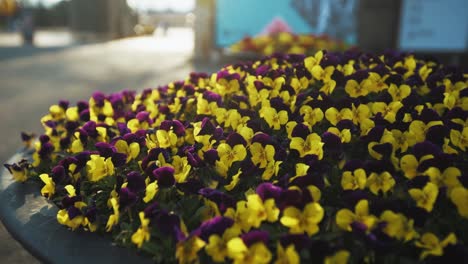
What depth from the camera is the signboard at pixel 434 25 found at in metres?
10.5

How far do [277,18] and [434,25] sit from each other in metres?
3.61

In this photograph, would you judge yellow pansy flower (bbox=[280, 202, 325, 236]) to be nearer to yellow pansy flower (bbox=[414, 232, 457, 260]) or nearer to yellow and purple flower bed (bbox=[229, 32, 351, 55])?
yellow pansy flower (bbox=[414, 232, 457, 260])

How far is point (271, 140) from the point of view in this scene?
2.39m

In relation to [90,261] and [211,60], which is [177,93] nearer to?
[90,261]

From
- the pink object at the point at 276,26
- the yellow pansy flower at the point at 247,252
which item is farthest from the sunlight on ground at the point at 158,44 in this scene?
the yellow pansy flower at the point at 247,252

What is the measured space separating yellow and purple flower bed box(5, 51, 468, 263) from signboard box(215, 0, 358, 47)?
8.28 metres

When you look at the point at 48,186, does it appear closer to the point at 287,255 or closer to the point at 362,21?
the point at 287,255

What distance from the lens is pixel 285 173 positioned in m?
2.37

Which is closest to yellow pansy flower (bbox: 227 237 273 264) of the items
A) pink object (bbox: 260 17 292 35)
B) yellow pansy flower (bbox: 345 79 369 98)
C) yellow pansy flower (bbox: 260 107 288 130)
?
yellow pansy flower (bbox: 260 107 288 130)

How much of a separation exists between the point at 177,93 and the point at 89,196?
151 cm

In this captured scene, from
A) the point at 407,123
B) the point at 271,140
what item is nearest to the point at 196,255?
the point at 271,140

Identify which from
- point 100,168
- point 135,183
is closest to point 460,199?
point 135,183

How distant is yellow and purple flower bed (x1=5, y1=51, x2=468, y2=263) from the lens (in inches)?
70.7

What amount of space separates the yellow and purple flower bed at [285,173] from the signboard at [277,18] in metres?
8.28
